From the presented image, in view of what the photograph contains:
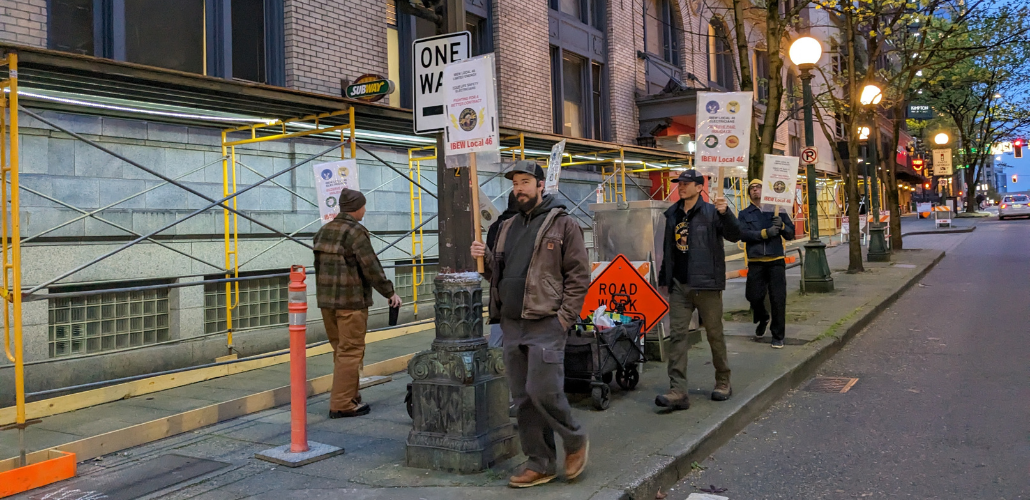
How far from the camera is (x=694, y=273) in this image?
6340 millimetres

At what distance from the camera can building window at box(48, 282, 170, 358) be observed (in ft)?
24.5

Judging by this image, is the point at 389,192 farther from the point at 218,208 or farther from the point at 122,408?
the point at 122,408

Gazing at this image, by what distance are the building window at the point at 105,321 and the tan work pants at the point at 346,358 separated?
9.11 feet

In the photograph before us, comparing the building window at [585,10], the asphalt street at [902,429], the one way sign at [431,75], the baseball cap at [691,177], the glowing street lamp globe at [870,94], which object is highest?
the building window at [585,10]

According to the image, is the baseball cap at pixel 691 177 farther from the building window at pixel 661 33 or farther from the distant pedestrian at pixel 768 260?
the building window at pixel 661 33

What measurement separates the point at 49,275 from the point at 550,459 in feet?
17.5

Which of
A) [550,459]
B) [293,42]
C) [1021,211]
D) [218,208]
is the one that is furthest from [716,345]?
[1021,211]

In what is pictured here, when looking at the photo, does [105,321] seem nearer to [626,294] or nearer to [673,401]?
[626,294]

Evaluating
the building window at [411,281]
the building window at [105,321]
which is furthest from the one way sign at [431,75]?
the building window at [411,281]

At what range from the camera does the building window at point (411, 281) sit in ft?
38.3

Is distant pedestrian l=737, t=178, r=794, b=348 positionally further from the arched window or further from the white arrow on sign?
the arched window

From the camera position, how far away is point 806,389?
7.45 metres

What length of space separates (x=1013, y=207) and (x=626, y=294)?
179 feet

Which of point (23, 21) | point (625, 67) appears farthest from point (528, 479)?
point (625, 67)
